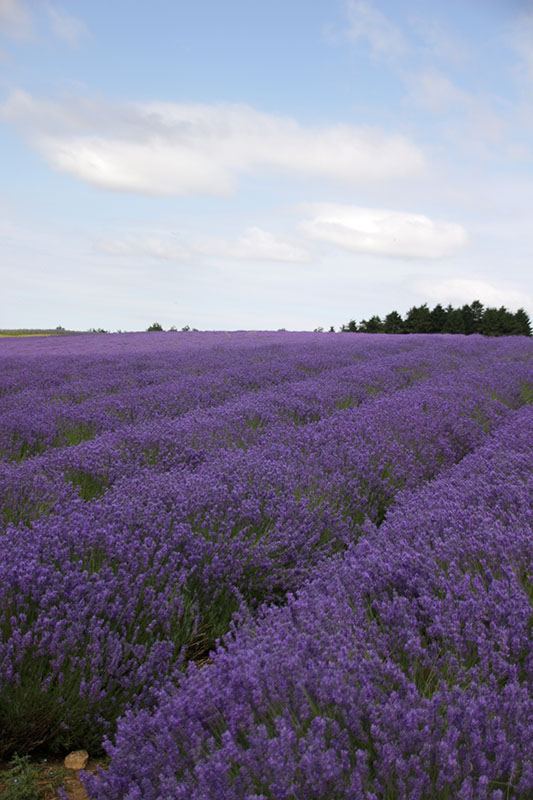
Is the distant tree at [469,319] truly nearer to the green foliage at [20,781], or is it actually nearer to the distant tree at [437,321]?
the distant tree at [437,321]

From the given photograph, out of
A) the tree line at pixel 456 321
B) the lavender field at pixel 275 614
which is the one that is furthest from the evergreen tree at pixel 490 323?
the lavender field at pixel 275 614

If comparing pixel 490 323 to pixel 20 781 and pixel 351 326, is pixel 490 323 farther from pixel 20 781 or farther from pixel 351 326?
pixel 20 781

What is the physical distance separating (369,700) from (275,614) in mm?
497

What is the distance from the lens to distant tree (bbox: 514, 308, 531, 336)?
3164cm

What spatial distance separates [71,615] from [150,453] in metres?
1.91

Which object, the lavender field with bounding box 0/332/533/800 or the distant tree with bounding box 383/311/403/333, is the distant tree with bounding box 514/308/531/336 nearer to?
Answer: the distant tree with bounding box 383/311/403/333

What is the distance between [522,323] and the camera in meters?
32.7

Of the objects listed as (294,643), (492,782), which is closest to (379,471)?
(294,643)

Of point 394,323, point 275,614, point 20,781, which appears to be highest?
point 394,323

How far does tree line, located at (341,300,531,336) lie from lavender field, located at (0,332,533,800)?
29.4 m

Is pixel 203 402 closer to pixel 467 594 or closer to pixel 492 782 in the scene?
pixel 467 594

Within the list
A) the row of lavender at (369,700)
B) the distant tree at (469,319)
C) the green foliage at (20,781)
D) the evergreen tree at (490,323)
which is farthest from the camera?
the distant tree at (469,319)

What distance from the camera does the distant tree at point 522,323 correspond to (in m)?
31.6

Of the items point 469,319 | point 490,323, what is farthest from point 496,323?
point 469,319
